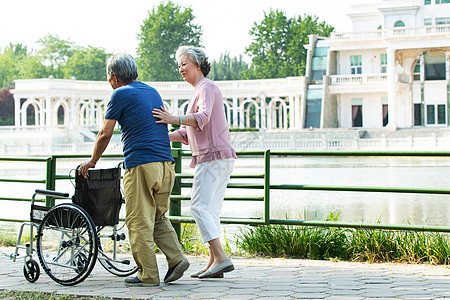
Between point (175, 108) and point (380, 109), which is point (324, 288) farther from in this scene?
point (175, 108)

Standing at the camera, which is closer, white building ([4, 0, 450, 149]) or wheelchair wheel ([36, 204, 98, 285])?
wheelchair wheel ([36, 204, 98, 285])

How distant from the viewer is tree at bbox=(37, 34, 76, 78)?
86000mm

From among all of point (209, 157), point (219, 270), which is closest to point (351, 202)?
point (219, 270)

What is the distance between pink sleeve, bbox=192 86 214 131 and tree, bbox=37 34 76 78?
83360 millimetres

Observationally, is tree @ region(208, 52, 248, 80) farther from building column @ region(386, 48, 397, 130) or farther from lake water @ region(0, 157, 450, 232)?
lake water @ region(0, 157, 450, 232)

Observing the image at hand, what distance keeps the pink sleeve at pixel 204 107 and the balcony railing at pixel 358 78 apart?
1809 inches

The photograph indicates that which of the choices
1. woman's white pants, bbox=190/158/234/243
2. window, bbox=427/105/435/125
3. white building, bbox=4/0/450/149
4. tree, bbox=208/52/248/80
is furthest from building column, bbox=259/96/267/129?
woman's white pants, bbox=190/158/234/243

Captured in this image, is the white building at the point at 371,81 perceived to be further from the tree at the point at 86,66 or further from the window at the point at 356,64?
the tree at the point at 86,66

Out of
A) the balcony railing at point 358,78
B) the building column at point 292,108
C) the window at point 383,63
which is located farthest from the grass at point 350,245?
the building column at point 292,108

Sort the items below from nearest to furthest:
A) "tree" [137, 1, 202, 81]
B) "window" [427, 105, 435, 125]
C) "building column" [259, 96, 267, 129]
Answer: "window" [427, 105, 435, 125] < "building column" [259, 96, 267, 129] < "tree" [137, 1, 202, 81]

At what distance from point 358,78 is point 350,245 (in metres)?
45.1

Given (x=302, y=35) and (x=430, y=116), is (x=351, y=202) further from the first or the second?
(x=302, y=35)

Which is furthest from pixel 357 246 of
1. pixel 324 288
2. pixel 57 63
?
pixel 57 63

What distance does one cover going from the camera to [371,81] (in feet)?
161
